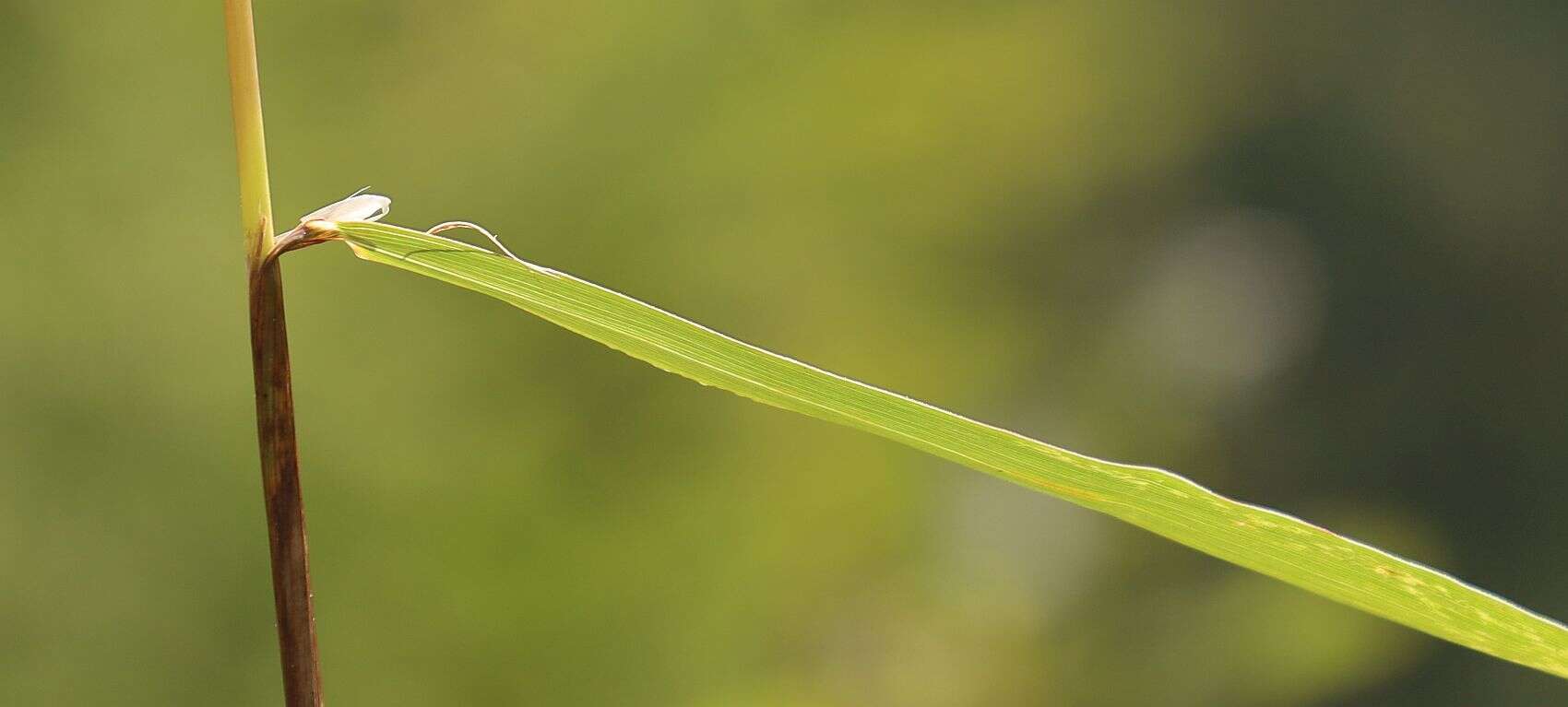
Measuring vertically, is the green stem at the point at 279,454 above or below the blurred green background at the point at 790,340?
above

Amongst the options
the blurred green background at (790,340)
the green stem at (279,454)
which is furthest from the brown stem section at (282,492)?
the blurred green background at (790,340)

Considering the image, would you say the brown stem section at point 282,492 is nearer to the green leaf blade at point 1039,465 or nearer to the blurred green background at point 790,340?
the green leaf blade at point 1039,465

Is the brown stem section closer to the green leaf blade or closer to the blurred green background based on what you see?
the green leaf blade

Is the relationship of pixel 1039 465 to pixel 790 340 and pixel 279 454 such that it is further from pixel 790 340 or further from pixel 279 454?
pixel 790 340

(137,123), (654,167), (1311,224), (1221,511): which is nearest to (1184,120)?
(1311,224)

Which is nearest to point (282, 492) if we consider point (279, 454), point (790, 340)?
point (279, 454)

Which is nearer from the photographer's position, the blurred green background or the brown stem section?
the brown stem section

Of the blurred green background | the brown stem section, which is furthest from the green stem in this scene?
the blurred green background
